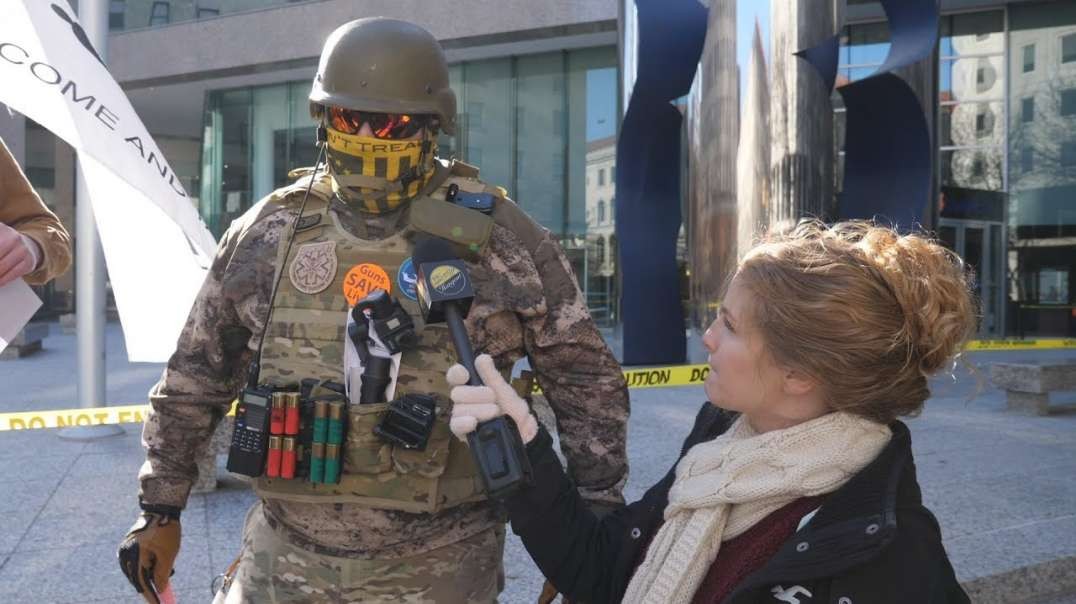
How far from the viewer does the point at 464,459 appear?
1.99 metres

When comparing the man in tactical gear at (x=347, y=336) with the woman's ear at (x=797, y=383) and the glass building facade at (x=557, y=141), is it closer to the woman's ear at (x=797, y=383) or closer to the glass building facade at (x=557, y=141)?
the woman's ear at (x=797, y=383)

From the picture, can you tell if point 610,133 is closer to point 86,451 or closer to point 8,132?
point 8,132

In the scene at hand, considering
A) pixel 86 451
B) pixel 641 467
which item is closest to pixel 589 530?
pixel 641 467

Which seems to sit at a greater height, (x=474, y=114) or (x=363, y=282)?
(x=474, y=114)

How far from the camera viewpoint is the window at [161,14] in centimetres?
1978

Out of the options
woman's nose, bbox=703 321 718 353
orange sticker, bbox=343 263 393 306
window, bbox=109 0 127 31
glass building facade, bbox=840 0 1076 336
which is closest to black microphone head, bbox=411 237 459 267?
orange sticker, bbox=343 263 393 306

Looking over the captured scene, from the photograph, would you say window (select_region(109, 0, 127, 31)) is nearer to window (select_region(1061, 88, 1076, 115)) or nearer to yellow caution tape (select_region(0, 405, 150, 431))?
yellow caution tape (select_region(0, 405, 150, 431))

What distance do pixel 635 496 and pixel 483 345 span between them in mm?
3105

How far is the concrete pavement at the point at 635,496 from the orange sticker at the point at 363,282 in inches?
48.0

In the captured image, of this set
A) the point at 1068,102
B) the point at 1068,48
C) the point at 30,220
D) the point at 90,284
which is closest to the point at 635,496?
the point at 30,220

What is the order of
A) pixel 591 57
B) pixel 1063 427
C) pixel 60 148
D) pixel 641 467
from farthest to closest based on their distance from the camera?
pixel 60 148 → pixel 591 57 → pixel 1063 427 → pixel 641 467

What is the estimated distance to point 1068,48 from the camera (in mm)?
15797

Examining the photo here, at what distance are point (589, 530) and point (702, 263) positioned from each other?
264 inches

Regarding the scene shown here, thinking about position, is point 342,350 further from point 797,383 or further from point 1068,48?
point 1068,48
